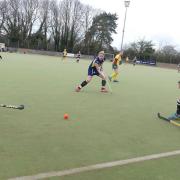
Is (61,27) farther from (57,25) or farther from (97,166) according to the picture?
(97,166)

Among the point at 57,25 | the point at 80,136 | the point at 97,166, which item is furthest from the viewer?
the point at 57,25

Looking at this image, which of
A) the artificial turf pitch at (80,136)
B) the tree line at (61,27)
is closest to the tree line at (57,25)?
the tree line at (61,27)

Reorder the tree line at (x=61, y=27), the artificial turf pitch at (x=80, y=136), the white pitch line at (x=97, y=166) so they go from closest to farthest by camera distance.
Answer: the white pitch line at (x=97, y=166), the artificial turf pitch at (x=80, y=136), the tree line at (x=61, y=27)

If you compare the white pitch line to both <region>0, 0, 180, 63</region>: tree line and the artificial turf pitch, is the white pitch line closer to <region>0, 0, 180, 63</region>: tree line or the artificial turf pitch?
the artificial turf pitch

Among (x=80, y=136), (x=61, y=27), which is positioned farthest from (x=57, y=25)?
(x=80, y=136)

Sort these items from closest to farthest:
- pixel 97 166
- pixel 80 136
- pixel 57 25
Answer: pixel 97 166 → pixel 80 136 → pixel 57 25

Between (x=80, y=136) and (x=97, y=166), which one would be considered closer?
(x=97, y=166)

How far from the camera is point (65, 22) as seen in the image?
298 ft

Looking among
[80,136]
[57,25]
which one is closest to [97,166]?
[80,136]

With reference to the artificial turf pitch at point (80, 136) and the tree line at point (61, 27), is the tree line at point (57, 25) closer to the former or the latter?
the tree line at point (61, 27)

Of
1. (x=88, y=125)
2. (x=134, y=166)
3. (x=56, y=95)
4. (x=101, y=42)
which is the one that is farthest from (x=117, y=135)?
(x=101, y=42)

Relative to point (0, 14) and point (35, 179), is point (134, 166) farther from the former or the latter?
point (0, 14)

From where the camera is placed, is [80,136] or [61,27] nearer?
[80,136]

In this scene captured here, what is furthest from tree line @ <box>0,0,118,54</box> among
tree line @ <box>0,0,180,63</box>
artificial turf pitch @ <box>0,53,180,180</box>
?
artificial turf pitch @ <box>0,53,180,180</box>
